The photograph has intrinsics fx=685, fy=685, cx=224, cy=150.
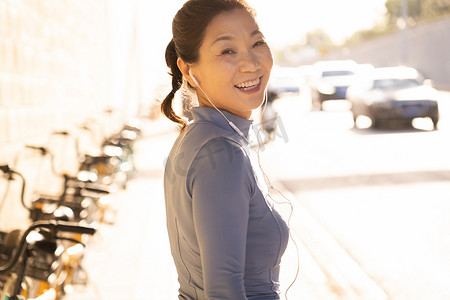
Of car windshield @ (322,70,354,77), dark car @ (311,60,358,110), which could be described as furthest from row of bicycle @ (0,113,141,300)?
car windshield @ (322,70,354,77)

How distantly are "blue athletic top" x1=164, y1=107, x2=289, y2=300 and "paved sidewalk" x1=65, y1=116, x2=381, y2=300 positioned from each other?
2284mm

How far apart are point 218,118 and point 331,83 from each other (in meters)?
31.7

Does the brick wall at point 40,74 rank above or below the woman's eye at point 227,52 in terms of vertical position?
below

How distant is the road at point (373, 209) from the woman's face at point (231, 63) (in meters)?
0.18

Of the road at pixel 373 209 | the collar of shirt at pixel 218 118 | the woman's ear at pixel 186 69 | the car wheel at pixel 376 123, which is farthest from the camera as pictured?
the car wheel at pixel 376 123

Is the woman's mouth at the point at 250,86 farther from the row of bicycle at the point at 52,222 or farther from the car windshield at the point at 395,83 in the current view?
the car windshield at the point at 395,83

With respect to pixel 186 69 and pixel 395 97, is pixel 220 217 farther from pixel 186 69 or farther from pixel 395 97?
pixel 395 97

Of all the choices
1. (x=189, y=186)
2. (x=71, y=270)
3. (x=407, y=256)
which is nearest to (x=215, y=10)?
(x=189, y=186)

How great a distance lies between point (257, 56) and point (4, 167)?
11.1ft

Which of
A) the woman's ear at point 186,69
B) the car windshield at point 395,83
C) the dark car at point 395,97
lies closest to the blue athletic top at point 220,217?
the woman's ear at point 186,69

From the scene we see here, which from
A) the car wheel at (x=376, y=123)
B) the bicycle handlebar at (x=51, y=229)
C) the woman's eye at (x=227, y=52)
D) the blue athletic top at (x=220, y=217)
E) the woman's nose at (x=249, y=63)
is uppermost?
the woman's eye at (x=227, y=52)

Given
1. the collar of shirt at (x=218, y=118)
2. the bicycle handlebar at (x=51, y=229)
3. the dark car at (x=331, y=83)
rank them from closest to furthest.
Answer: the collar of shirt at (x=218, y=118), the bicycle handlebar at (x=51, y=229), the dark car at (x=331, y=83)

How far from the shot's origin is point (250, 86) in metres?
1.92

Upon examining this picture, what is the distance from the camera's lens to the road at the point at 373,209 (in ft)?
19.2
